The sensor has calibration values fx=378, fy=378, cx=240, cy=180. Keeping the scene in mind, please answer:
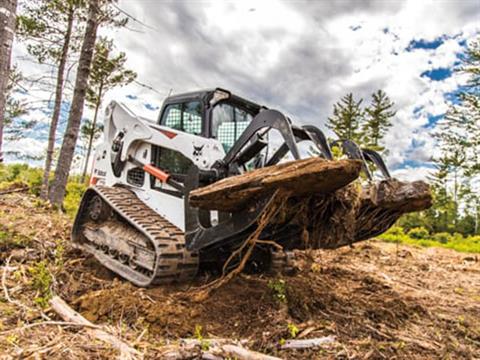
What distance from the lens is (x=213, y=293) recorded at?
393 cm

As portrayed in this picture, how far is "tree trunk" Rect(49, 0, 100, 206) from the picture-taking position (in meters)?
8.62

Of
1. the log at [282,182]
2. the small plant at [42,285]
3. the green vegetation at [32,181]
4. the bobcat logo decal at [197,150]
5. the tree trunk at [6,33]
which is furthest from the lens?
the green vegetation at [32,181]

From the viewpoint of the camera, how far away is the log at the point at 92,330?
2572 millimetres

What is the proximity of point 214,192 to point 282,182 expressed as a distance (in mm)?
649

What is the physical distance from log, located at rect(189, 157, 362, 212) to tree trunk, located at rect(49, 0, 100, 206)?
6415 millimetres

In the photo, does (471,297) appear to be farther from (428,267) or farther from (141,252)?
(141,252)

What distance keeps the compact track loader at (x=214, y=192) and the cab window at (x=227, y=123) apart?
0.6 inches

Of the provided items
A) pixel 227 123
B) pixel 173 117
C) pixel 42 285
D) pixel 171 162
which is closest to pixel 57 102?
pixel 173 117

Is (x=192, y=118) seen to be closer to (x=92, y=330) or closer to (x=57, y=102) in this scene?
(x=92, y=330)

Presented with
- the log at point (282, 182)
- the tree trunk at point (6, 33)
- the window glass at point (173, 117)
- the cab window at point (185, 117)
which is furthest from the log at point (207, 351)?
the tree trunk at point (6, 33)

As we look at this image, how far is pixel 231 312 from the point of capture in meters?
3.60

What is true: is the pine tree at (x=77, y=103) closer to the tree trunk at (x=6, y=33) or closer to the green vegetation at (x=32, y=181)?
the tree trunk at (x=6, y=33)

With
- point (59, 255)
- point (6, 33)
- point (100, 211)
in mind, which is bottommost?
point (59, 255)

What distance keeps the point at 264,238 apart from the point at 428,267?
529cm
